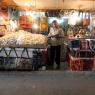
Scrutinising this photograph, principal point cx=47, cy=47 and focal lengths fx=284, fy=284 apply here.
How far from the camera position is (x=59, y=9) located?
11.1 m

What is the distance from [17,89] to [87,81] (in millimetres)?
2146

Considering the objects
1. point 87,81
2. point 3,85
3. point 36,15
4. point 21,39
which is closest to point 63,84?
point 87,81

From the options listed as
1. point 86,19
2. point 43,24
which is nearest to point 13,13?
point 43,24

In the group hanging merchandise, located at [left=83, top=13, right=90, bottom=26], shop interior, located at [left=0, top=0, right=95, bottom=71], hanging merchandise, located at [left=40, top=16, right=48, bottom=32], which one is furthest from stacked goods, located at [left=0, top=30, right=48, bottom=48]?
hanging merchandise, located at [left=83, top=13, right=90, bottom=26]

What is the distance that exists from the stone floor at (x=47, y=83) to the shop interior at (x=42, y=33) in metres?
0.58

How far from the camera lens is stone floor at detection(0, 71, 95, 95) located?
270 inches

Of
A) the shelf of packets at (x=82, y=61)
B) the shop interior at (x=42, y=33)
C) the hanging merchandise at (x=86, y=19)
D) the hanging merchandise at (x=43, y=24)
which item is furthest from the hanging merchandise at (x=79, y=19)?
the shelf of packets at (x=82, y=61)

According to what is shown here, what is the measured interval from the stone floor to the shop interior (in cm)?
58

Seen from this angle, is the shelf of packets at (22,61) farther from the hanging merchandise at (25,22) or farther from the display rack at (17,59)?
the hanging merchandise at (25,22)

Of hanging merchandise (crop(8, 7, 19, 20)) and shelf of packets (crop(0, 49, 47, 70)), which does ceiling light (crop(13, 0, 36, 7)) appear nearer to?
hanging merchandise (crop(8, 7, 19, 20))

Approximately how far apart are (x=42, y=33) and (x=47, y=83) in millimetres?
3261

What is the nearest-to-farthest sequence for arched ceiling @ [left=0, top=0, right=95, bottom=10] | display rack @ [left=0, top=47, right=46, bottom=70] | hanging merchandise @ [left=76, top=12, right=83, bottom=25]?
display rack @ [left=0, top=47, right=46, bottom=70] → arched ceiling @ [left=0, top=0, right=95, bottom=10] → hanging merchandise @ [left=76, top=12, right=83, bottom=25]

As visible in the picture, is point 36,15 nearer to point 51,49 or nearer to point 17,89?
point 51,49

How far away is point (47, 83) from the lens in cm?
773
